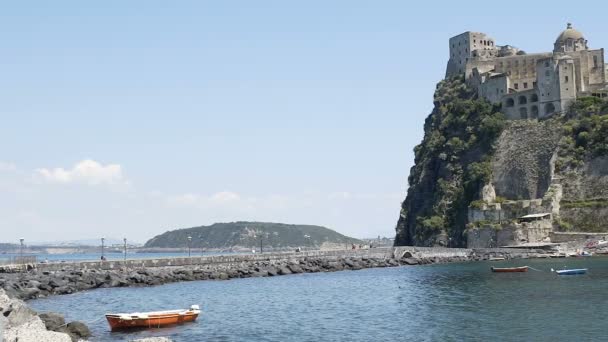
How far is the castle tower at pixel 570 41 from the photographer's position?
134m

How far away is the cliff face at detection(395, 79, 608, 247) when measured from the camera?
10931 cm

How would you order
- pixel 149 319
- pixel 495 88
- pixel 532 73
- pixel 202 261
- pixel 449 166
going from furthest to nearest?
1. pixel 532 73
2. pixel 495 88
3. pixel 449 166
4. pixel 202 261
5. pixel 149 319

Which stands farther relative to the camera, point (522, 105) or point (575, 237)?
point (522, 105)

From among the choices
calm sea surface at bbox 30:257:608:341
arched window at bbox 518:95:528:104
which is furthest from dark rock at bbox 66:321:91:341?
arched window at bbox 518:95:528:104

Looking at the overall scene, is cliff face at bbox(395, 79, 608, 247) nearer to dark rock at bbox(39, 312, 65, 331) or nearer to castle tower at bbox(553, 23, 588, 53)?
castle tower at bbox(553, 23, 588, 53)

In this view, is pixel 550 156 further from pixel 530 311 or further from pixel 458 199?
pixel 530 311

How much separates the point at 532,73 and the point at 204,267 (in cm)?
7639

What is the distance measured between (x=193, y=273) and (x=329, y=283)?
50.7ft

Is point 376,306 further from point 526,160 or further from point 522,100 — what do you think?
point 522,100

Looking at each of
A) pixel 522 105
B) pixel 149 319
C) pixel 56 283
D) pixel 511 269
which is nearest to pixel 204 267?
pixel 56 283

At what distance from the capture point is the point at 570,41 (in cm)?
13450

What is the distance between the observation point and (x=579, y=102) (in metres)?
119

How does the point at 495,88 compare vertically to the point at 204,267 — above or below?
above

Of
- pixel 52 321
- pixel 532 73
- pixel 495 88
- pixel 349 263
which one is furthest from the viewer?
pixel 532 73
